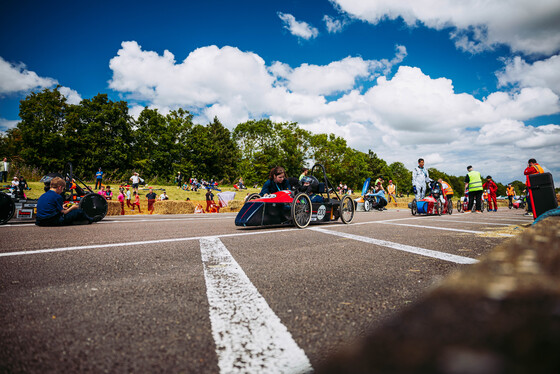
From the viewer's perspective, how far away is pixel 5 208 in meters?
7.85

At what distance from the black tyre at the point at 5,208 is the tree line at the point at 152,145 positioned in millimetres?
41382

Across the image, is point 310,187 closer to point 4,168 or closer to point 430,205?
point 430,205

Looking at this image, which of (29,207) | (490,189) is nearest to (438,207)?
(490,189)

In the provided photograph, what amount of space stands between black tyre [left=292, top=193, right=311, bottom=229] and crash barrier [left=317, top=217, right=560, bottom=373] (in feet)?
20.4

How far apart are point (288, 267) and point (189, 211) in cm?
1646

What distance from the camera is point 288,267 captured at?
2.96 metres

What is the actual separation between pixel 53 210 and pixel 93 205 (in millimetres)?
1465

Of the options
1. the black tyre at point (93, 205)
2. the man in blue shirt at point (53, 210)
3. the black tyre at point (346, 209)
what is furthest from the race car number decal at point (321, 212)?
the man in blue shirt at point (53, 210)

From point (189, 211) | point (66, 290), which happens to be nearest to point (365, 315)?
point (66, 290)

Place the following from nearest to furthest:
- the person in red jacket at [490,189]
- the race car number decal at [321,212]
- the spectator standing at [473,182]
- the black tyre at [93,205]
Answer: the race car number decal at [321,212], the black tyre at [93,205], the spectator standing at [473,182], the person in red jacket at [490,189]

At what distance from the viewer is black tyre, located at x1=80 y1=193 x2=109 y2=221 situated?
8.14 metres

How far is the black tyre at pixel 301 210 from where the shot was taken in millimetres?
6750

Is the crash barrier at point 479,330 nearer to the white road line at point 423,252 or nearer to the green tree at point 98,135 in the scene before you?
the white road line at point 423,252

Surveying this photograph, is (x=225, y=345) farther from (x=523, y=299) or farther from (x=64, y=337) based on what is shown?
(x=523, y=299)
